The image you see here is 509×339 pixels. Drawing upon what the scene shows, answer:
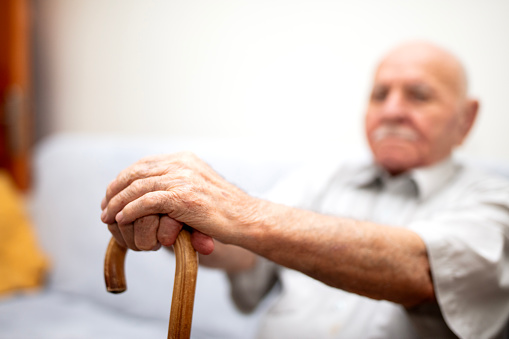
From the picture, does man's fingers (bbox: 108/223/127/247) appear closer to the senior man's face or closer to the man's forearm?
the man's forearm

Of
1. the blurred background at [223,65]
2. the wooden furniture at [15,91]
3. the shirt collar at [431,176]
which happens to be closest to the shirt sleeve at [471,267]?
the shirt collar at [431,176]

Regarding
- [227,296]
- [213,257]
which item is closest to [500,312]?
[213,257]

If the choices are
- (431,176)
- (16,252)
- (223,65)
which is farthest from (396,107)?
(16,252)

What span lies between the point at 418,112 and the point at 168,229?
69 cm

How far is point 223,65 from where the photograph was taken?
1.54m

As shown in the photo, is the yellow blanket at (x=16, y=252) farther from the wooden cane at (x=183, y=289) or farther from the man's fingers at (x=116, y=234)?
the wooden cane at (x=183, y=289)

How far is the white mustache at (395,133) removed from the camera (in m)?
0.93

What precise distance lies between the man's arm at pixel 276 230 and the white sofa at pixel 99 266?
0.82ft

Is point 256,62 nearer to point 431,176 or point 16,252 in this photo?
point 431,176

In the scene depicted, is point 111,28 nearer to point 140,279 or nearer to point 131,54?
point 131,54

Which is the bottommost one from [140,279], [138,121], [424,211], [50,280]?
[50,280]

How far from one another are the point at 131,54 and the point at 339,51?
3.10 ft

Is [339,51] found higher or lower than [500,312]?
higher

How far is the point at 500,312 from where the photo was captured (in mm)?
678
